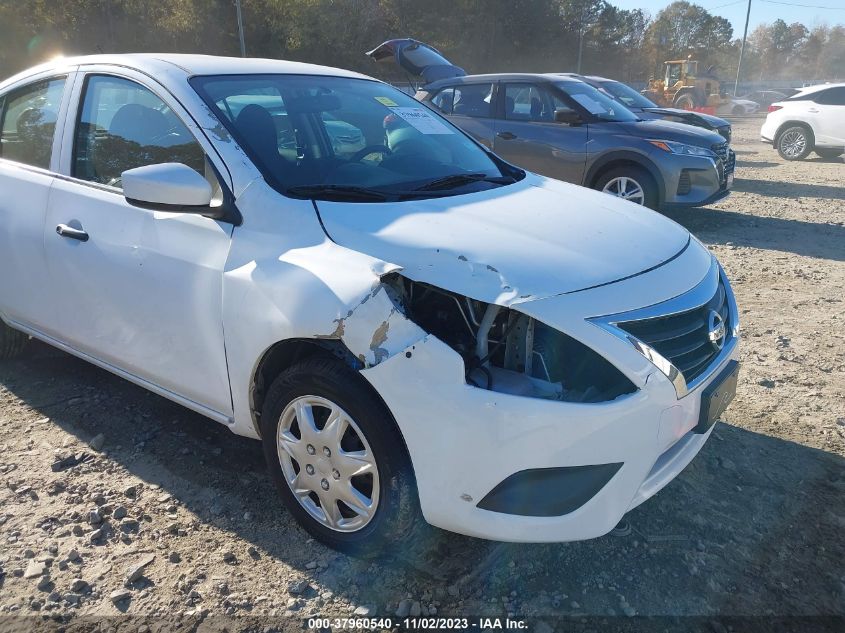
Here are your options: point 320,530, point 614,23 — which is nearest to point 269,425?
point 320,530

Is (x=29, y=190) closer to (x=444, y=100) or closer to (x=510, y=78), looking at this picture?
(x=510, y=78)

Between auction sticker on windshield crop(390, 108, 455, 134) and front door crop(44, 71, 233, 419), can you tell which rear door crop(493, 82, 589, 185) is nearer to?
auction sticker on windshield crop(390, 108, 455, 134)

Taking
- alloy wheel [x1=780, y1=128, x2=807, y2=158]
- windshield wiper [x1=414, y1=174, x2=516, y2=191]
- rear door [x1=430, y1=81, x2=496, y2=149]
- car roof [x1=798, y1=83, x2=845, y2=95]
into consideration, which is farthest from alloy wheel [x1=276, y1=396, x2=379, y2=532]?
alloy wheel [x1=780, y1=128, x2=807, y2=158]

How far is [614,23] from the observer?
54.6m

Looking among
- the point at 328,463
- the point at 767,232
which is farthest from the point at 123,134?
the point at 767,232

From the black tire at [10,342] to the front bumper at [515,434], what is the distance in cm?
296

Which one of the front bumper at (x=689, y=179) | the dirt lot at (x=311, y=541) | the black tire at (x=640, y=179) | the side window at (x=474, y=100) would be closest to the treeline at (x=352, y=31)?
the side window at (x=474, y=100)

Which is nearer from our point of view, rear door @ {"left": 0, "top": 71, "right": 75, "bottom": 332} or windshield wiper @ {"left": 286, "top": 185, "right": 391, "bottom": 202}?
windshield wiper @ {"left": 286, "top": 185, "right": 391, "bottom": 202}

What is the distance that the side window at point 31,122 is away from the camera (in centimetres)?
332

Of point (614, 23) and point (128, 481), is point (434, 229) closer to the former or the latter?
point (128, 481)

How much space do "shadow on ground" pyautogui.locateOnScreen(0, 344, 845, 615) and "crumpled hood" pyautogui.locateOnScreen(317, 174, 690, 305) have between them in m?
1.00

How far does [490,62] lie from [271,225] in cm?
4712

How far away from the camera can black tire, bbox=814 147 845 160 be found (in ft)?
46.1

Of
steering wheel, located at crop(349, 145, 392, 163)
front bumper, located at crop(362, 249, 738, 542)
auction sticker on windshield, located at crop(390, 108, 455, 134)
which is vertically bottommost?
front bumper, located at crop(362, 249, 738, 542)
